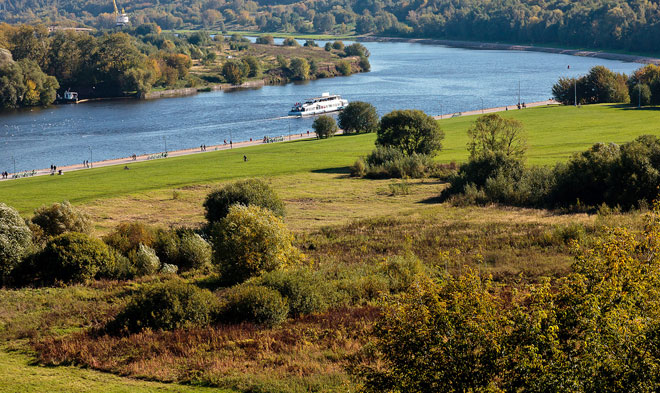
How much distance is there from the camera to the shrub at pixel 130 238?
29438 millimetres

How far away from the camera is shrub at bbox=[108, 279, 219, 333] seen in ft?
64.5

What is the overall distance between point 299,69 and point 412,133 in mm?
113520

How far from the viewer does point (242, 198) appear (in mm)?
33000

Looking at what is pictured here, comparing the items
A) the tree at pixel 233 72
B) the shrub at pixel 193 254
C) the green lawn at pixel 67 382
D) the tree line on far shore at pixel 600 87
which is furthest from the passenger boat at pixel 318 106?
the green lawn at pixel 67 382

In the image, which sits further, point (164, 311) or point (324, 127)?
point (324, 127)

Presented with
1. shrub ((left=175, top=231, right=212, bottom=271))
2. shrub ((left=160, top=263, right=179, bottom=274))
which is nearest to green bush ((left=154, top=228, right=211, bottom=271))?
shrub ((left=175, top=231, right=212, bottom=271))

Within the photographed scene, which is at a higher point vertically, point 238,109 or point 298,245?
point 238,109

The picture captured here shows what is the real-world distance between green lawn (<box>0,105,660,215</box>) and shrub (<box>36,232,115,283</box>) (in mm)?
15647

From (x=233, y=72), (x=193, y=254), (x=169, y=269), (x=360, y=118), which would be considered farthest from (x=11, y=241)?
(x=233, y=72)

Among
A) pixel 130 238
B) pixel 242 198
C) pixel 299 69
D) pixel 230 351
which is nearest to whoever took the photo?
pixel 230 351

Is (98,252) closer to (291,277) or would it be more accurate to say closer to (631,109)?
(291,277)

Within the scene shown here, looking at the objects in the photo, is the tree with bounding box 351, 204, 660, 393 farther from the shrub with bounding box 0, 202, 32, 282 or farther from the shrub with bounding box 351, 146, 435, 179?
the shrub with bounding box 351, 146, 435, 179

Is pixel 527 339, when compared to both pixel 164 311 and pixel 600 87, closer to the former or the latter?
pixel 164 311

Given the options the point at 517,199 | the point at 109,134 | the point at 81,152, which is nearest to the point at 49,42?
the point at 109,134
